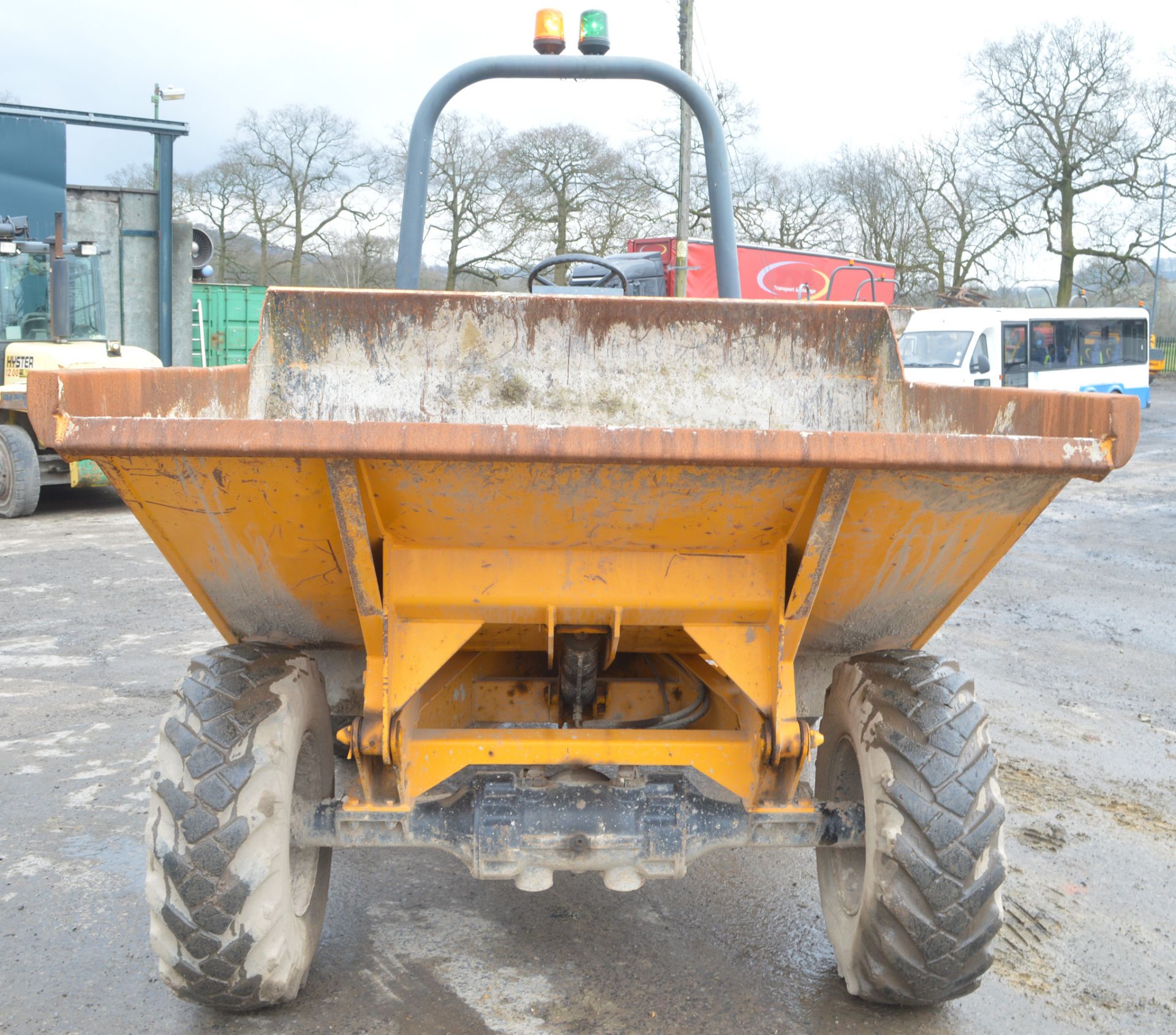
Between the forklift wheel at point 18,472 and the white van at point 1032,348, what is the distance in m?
11.1

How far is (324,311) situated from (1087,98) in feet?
109

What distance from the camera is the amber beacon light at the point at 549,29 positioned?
313 centimetres

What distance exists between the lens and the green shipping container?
→ 22.5 meters

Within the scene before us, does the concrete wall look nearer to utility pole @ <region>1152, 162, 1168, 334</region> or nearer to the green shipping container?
the green shipping container

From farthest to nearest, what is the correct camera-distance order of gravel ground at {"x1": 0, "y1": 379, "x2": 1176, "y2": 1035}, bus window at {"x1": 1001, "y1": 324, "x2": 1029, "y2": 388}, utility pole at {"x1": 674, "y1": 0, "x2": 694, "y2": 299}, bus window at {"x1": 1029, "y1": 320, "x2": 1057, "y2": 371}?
bus window at {"x1": 1029, "y1": 320, "x2": 1057, "y2": 371} < bus window at {"x1": 1001, "y1": 324, "x2": 1029, "y2": 388} < utility pole at {"x1": 674, "y1": 0, "x2": 694, "y2": 299} < gravel ground at {"x1": 0, "y1": 379, "x2": 1176, "y2": 1035}

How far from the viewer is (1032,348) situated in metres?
20.0

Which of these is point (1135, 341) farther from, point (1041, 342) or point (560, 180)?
point (560, 180)

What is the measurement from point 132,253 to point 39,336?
437 cm

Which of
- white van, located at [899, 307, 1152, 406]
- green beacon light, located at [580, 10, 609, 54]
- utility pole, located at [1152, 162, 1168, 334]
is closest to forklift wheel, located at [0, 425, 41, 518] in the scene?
green beacon light, located at [580, 10, 609, 54]

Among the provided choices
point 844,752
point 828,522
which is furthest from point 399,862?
point 828,522

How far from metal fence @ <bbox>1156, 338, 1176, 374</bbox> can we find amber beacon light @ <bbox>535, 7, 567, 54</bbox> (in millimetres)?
36197

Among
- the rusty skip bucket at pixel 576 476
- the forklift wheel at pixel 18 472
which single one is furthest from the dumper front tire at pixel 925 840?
the forklift wheel at pixel 18 472

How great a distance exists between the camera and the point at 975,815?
2.22 meters

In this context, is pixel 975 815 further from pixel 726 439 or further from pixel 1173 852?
pixel 1173 852
